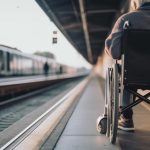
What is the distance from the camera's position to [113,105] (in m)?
4.61

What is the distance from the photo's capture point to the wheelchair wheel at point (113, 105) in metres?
4.46

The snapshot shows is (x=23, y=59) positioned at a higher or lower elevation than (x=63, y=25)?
lower

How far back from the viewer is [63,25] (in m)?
30.4

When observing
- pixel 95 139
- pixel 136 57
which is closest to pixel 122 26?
pixel 136 57

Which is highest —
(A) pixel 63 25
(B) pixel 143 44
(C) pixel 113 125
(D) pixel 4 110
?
(A) pixel 63 25

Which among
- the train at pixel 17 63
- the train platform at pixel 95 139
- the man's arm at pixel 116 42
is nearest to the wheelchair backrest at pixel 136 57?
the man's arm at pixel 116 42

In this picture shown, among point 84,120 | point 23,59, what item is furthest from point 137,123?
point 23,59

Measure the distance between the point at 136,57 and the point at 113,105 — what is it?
590 millimetres

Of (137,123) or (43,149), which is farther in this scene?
(137,123)

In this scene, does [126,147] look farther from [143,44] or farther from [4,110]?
[4,110]

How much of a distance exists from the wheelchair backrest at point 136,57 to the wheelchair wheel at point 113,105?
14 centimetres

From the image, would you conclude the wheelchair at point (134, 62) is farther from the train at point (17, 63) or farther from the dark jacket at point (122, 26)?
the train at point (17, 63)

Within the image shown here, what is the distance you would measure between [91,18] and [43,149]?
2468cm

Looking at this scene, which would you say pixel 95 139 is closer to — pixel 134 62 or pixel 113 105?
pixel 113 105
